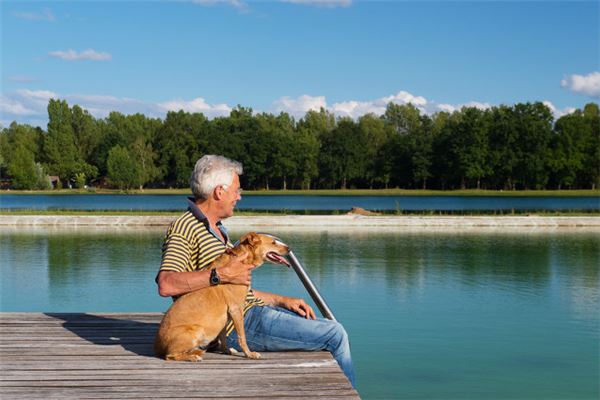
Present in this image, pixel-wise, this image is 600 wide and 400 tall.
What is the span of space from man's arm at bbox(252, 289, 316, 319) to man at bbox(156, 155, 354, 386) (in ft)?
0.50

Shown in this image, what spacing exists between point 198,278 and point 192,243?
34cm

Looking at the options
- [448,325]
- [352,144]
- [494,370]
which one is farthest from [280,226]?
[352,144]

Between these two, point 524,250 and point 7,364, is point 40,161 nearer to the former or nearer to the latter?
point 524,250

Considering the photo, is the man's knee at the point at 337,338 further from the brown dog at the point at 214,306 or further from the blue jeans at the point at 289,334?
the brown dog at the point at 214,306

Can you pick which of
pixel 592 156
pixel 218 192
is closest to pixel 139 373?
pixel 218 192

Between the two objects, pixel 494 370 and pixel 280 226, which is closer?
pixel 494 370

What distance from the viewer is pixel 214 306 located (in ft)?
13.8

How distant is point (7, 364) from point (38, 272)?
489 inches

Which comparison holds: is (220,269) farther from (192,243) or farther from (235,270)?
(192,243)

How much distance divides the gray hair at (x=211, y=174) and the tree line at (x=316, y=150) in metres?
78.9

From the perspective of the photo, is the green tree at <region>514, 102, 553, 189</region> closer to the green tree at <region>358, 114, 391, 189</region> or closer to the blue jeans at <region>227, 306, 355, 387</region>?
the green tree at <region>358, 114, 391, 189</region>

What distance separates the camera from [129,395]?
3828 mm

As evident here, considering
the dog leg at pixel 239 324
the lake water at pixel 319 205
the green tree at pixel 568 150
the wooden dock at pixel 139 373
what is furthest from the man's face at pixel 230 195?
the green tree at pixel 568 150

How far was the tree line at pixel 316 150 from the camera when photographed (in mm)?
83625
